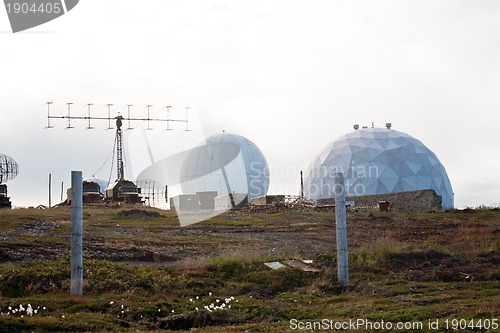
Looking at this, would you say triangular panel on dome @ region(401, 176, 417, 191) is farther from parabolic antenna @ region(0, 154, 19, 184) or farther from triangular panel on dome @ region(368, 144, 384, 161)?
parabolic antenna @ region(0, 154, 19, 184)

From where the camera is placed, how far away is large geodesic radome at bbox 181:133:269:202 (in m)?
50.8

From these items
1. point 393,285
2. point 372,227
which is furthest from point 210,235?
point 393,285

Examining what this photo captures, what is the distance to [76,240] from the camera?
10.8 metres

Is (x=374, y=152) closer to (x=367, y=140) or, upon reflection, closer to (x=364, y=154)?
(x=364, y=154)

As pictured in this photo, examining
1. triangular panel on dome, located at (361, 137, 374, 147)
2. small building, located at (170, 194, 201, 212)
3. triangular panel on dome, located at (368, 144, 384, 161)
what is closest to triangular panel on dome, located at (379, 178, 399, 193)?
triangular panel on dome, located at (368, 144, 384, 161)

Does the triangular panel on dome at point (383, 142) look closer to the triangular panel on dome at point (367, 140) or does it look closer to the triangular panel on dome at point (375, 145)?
the triangular panel on dome at point (375, 145)

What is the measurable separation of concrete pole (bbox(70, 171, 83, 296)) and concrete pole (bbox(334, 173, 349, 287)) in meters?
4.71

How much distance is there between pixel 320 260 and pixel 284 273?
6.45 feet

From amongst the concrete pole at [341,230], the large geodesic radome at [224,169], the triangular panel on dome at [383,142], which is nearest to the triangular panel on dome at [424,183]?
the triangular panel on dome at [383,142]

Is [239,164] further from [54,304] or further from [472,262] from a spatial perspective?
[54,304]

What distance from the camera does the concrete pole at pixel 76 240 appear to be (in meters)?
10.6

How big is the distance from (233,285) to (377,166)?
109 ft

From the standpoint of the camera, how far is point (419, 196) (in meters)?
38.6

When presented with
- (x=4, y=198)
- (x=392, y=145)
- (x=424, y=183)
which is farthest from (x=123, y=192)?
(x=424, y=183)
